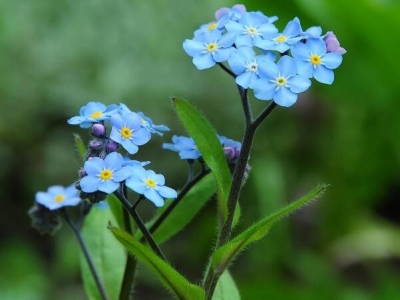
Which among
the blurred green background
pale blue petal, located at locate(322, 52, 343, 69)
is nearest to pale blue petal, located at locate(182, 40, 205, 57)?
pale blue petal, located at locate(322, 52, 343, 69)

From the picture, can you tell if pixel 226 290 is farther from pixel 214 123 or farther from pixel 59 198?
pixel 214 123

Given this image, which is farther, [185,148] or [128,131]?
[185,148]

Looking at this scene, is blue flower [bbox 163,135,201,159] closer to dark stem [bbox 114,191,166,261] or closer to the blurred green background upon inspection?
dark stem [bbox 114,191,166,261]

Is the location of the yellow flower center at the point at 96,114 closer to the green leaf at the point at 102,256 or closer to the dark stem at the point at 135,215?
the dark stem at the point at 135,215

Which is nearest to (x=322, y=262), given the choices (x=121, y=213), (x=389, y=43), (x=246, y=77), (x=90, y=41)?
(x=389, y=43)

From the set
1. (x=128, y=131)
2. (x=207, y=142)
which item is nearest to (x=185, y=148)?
(x=207, y=142)
